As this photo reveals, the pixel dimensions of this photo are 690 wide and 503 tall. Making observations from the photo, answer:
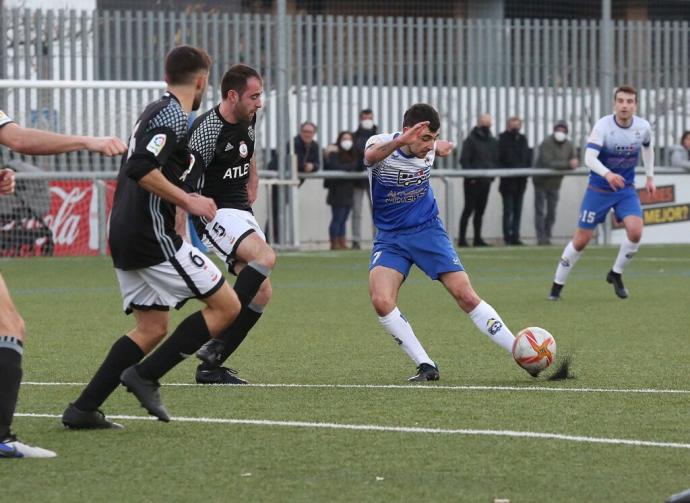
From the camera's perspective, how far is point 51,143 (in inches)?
250

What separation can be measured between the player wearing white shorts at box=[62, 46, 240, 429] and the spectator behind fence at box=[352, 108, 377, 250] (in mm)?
16967

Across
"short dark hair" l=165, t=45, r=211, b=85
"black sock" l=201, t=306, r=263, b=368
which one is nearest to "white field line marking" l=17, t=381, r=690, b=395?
"black sock" l=201, t=306, r=263, b=368

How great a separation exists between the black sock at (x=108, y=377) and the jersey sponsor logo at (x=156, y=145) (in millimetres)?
949

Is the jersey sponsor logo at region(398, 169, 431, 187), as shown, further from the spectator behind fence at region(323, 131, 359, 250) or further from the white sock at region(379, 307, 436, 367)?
the spectator behind fence at region(323, 131, 359, 250)

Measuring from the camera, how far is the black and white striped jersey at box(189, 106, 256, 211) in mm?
9320

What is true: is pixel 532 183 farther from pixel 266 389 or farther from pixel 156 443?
pixel 156 443

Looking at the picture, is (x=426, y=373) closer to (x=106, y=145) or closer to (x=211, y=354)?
(x=211, y=354)

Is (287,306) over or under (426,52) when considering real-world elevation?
under

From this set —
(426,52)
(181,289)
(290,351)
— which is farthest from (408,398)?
(426,52)

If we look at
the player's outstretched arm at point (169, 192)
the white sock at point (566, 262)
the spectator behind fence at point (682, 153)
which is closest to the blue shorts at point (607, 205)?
the white sock at point (566, 262)

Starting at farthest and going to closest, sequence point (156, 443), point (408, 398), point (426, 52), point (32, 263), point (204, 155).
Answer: point (426, 52), point (32, 263), point (204, 155), point (408, 398), point (156, 443)

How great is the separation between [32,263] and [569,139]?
398 inches

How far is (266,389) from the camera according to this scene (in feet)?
28.6

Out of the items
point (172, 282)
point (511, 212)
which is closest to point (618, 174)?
point (172, 282)
